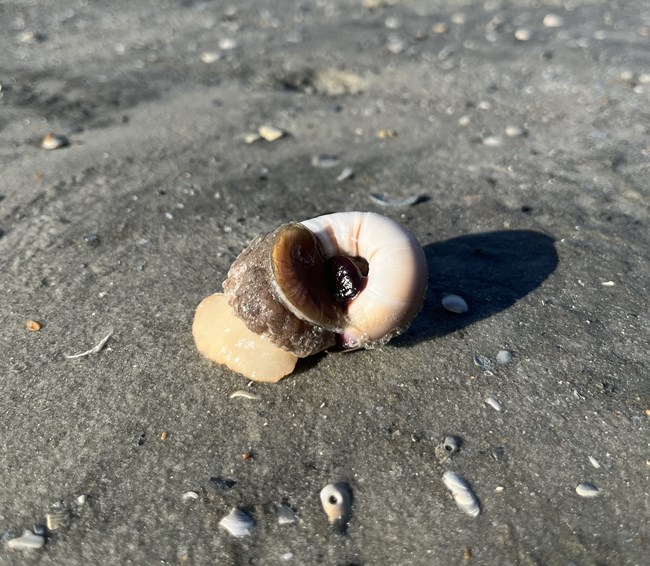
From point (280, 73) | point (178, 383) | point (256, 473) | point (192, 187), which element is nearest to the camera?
point (256, 473)

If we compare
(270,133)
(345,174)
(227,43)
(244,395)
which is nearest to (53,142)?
(270,133)

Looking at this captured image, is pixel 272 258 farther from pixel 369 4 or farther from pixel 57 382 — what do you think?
pixel 369 4

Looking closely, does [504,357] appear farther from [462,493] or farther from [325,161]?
[325,161]

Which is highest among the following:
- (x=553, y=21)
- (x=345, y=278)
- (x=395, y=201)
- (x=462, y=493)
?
(x=345, y=278)

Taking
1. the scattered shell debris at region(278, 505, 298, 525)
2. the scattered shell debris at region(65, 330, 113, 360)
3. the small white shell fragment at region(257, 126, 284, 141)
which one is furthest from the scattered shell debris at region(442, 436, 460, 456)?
the small white shell fragment at region(257, 126, 284, 141)

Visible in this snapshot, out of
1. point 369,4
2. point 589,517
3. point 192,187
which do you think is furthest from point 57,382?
point 369,4

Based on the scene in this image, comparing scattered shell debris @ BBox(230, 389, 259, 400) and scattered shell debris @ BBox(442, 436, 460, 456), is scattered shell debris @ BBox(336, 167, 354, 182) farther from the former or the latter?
scattered shell debris @ BBox(442, 436, 460, 456)

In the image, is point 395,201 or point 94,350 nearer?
point 94,350
